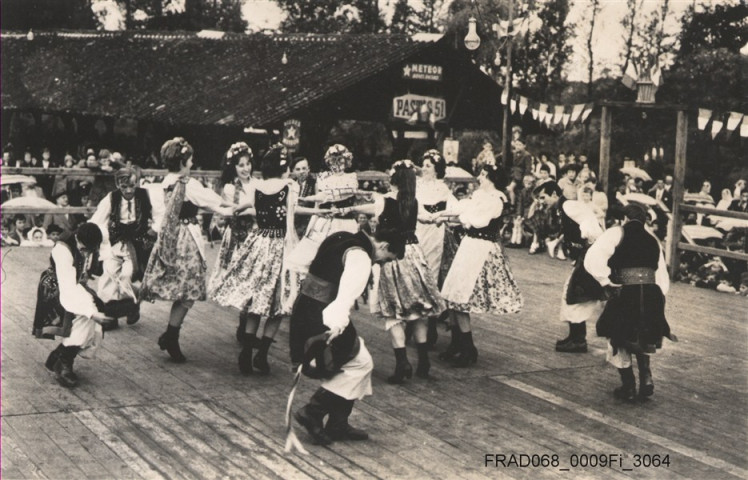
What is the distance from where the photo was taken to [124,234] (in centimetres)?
763

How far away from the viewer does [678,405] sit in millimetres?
6336

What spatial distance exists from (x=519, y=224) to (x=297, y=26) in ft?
73.1

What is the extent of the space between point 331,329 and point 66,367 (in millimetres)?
2443

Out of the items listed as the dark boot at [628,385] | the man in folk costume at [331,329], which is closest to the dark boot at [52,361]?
the man in folk costume at [331,329]

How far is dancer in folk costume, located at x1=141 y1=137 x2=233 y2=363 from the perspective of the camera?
7.01 metres

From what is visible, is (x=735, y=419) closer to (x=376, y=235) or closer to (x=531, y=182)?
(x=376, y=235)

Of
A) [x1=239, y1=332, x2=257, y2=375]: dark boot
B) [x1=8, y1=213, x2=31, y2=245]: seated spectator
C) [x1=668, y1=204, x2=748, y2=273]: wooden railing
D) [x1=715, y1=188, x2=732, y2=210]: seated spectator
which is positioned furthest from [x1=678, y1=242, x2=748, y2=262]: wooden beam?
[x1=8, y1=213, x2=31, y2=245]: seated spectator

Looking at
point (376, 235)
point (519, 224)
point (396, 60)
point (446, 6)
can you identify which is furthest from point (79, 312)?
point (446, 6)

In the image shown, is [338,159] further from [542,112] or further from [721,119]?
[542,112]

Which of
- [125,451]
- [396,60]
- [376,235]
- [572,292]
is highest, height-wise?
[396,60]

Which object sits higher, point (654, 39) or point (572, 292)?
point (654, 39)

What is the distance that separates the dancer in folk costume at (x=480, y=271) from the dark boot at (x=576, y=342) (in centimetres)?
81

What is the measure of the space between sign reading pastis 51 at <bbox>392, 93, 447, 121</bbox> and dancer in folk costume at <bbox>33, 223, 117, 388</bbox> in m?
13.0

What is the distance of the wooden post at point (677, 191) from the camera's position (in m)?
11.6
